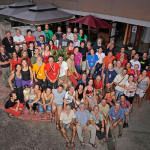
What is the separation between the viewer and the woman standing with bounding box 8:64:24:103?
6.04 metres

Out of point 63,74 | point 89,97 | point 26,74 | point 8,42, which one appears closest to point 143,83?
point 89,97

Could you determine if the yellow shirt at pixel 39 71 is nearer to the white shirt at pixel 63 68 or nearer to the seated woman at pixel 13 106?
the white shirt at pixel 63 68

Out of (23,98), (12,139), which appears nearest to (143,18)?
(23,98)

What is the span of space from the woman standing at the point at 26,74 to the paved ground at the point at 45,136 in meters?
1.56

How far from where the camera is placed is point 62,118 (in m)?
5.16

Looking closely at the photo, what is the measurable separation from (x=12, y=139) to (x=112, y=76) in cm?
450

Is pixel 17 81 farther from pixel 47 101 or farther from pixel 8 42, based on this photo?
pixel 8 42

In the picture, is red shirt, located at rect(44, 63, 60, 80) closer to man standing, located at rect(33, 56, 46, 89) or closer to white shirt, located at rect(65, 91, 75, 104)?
man standing, located at rect(33, 56, 46, 89)

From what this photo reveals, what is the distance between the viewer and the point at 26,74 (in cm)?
615

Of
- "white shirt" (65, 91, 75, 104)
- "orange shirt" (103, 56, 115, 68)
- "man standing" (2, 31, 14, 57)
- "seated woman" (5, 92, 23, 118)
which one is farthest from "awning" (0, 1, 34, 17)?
"white shirt" (65, 91, 75, 104)

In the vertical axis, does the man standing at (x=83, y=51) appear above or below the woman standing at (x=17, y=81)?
above

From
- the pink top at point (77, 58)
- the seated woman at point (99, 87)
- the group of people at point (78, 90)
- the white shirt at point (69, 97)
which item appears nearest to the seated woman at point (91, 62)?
the group of people at point (78, 90)

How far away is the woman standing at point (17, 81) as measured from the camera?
604 centimetres

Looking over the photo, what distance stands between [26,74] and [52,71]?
3.48ft
